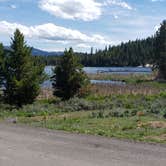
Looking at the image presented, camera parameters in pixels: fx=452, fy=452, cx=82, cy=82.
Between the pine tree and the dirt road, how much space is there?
55.9 feet

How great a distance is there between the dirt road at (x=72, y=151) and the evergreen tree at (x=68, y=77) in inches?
776

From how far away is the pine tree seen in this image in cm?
3183

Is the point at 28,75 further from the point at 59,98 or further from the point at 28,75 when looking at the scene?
the point at 59,98

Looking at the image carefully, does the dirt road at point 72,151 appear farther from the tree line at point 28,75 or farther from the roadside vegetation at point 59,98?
the tree line at point 28,75

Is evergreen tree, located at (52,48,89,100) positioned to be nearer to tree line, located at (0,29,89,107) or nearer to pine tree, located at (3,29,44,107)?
tree line, located at (0,29,89,107)

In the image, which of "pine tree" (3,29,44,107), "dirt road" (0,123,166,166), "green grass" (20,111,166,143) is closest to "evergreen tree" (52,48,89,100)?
"pine tree" (3,29,44,107)

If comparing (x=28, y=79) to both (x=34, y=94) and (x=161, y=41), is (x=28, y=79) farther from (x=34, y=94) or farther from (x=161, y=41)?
(x=161, y=41)

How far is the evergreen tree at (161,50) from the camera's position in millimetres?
91250

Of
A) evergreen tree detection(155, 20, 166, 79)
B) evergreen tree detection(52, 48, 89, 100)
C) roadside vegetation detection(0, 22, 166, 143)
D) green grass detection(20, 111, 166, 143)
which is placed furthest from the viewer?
evergreen tree detection(155, 20, 166, 79)

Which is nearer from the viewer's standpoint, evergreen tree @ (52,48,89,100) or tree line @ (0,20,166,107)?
tree line @ (0,20,166,107)

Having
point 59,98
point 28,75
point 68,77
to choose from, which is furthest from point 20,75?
point 59,98

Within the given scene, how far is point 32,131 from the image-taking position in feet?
51.9

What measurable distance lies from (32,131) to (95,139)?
9.91 ft

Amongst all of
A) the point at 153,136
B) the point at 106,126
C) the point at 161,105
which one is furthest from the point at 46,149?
the point at 161,105
